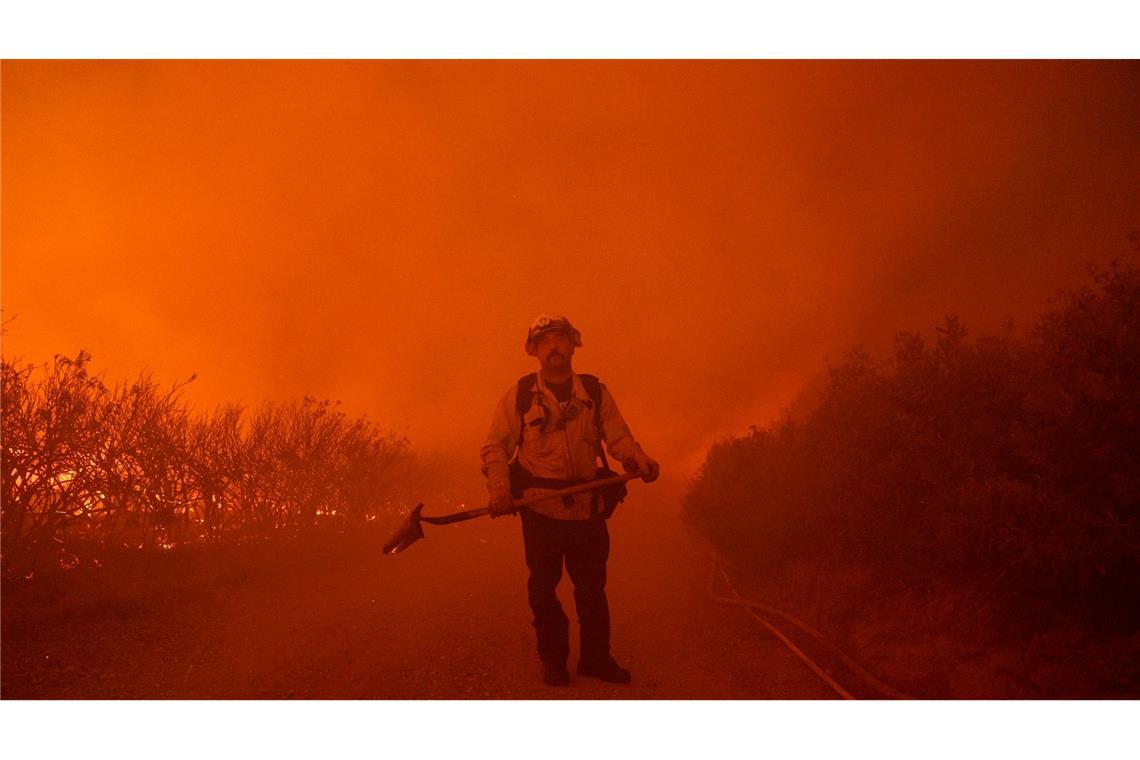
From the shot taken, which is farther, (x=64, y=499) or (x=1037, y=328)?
(x=64, y=499)

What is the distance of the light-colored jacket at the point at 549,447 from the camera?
4.89 m

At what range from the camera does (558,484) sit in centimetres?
492

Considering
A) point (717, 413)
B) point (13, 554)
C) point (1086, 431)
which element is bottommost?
point (13, 554)

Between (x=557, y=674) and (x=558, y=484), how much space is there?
150cm

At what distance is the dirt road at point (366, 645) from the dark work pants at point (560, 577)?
338mm

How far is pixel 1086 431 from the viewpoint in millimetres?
4504

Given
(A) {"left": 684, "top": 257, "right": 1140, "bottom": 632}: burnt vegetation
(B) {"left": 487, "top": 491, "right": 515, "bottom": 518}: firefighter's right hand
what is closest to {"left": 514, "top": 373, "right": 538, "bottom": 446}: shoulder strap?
(B) {"left": 487, "top": 491, "right": 515, "bottom": 518}: firefighter's right hand

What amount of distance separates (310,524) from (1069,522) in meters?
15.8

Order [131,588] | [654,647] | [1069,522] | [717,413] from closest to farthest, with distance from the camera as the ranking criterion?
[1069,522]
[654,647]
[131,588]
[717,413]

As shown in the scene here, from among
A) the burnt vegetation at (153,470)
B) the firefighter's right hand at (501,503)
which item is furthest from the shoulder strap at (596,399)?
the burnt vegetation at (153,470)

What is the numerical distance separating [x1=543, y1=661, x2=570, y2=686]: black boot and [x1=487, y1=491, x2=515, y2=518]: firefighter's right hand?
4.28 feet

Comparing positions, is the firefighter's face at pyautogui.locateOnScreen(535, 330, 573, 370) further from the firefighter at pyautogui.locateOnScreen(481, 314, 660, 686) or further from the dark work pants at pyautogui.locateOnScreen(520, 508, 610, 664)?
the dark work pants at pyautogui.locateOnScreen(520, 508, 610, 664)

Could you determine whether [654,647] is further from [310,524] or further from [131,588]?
[310,524]

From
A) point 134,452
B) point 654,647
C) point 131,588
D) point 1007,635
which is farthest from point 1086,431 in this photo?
point 134,452
